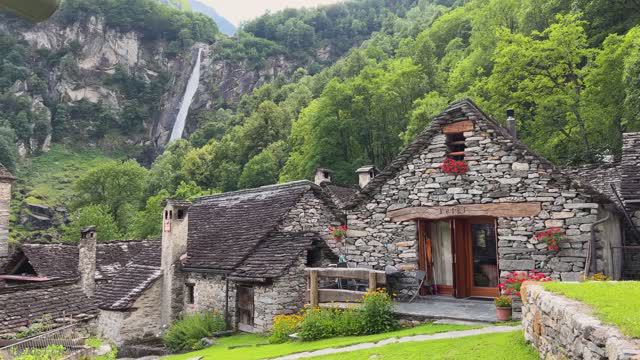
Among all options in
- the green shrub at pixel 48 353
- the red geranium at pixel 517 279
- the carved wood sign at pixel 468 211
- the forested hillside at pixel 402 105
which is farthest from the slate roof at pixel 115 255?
the red geranium at pixel 517 279

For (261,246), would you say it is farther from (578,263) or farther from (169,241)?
(578,263)

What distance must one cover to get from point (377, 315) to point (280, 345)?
9.09ft

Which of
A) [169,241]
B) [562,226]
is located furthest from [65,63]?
[562,226]

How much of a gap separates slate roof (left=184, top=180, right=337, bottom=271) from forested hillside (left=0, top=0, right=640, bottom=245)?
43.2ft

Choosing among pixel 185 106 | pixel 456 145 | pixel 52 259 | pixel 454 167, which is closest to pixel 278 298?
pixel 454 167

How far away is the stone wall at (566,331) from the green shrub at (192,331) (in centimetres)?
1105

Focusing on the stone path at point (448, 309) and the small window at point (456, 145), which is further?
the small window at point (456, 145)

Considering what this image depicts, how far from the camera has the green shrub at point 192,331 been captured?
1594cm

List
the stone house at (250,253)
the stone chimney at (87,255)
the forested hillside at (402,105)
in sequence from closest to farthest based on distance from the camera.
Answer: the stone house at (250,253), the stone chimney at (87,255), the forested hillside at (402,105)

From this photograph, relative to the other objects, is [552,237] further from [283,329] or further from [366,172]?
[366,172]

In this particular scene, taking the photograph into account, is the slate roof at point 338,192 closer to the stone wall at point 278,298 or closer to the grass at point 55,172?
the stone wall at point 278,298

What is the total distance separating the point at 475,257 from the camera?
1385 cm

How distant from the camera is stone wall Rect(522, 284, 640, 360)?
4.47m

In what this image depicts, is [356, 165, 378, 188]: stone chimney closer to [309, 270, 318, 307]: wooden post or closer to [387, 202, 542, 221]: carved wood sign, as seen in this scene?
[387, 202, 542, 221]: carved wood sign
